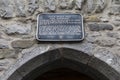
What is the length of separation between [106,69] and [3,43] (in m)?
1.17

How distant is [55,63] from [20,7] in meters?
0.76

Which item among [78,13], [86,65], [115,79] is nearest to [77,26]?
[78,13]

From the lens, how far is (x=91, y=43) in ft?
12.8

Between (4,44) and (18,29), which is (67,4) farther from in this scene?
(4,44)

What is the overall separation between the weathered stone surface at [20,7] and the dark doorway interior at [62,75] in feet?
3.16

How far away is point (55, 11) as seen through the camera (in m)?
4.05

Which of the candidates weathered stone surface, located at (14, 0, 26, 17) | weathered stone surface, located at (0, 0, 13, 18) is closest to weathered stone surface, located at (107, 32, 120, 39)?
weathered stone surface, located at (14, 0, 26, 17)

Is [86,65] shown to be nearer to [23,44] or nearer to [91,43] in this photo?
[91,43]

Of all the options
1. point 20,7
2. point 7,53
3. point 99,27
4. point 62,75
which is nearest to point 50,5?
point 20,7

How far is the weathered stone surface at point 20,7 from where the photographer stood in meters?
4.01

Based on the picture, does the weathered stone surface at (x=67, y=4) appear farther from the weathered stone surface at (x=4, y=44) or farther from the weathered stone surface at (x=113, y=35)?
the weathered stone surface at (x=4, y=44)

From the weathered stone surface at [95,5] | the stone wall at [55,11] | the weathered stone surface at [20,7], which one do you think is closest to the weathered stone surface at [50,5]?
the stone wall at [55,11]

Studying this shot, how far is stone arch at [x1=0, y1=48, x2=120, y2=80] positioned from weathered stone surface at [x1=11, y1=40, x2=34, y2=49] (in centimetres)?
9

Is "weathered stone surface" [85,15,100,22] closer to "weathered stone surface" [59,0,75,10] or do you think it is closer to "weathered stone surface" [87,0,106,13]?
"weathered stone surface" [87,0,106,13]
